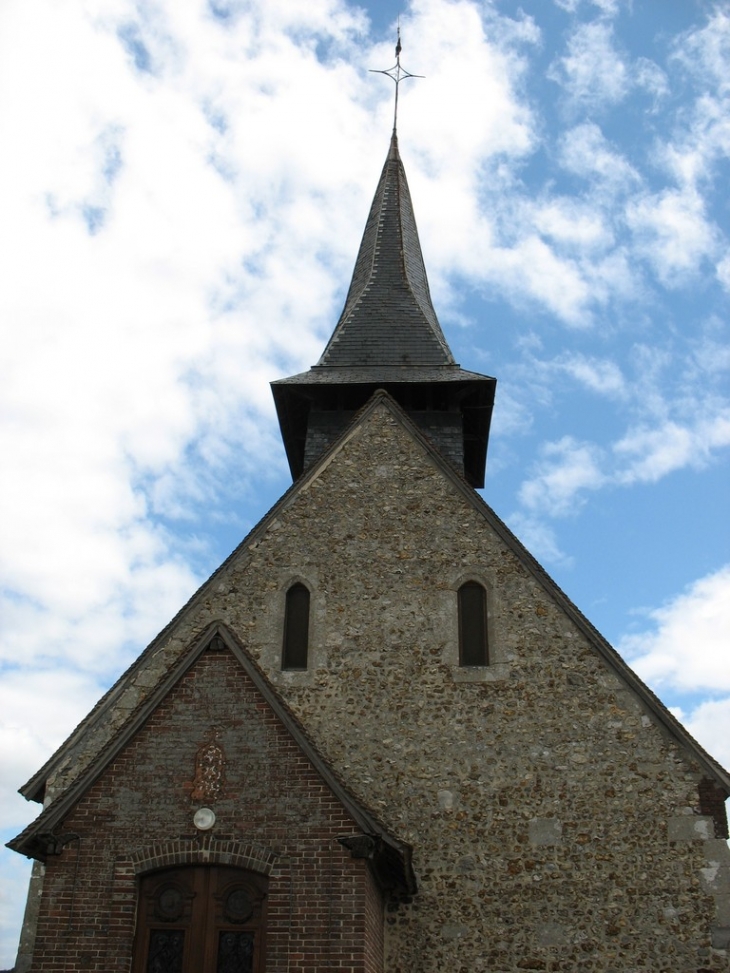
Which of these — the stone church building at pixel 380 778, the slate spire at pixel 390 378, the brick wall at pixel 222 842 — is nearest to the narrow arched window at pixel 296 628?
the stone church building at pixel 380 778

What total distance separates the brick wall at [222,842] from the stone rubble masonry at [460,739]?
0.09 metres

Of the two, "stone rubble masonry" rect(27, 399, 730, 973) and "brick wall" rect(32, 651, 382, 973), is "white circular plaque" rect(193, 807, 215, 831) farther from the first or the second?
"stone rubble masonry" rect(27, 399, 730, 973)

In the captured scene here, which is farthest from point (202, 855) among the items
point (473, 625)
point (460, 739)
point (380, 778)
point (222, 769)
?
point (473, 625)

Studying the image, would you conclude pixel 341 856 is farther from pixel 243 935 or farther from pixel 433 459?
pixel 433 459

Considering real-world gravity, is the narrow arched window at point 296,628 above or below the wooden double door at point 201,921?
above

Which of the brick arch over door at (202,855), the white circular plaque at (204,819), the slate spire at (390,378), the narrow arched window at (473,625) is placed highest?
the slate spire at (390,378)

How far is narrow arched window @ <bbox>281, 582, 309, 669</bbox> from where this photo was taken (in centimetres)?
1247

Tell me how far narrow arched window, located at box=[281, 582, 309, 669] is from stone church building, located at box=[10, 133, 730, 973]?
0.10ft

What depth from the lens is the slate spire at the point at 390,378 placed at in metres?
16.2

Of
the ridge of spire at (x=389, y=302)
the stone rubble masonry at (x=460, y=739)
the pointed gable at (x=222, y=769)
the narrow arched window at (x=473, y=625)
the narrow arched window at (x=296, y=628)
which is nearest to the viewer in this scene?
the pointed gable at (x=222, y=769)

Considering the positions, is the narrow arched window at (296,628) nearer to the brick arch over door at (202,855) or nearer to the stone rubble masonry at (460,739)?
the stone rubble masonry at (460,739)

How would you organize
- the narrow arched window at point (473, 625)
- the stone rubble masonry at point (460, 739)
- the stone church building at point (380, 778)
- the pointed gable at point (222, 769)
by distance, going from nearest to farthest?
the stone church building at point (380, 778) < the pointed gable at point (222, 769) < the stone rubble masonry at point (460, 739) < the narrow arched window at point (473, 625)

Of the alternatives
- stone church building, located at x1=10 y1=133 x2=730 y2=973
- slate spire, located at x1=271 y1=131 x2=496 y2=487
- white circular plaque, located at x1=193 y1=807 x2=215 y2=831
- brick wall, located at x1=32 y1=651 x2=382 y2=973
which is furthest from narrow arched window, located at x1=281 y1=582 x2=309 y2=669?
slate spire, located at x1=271 y1=131 x2=496 y2=487

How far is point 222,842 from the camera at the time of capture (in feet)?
31.7
